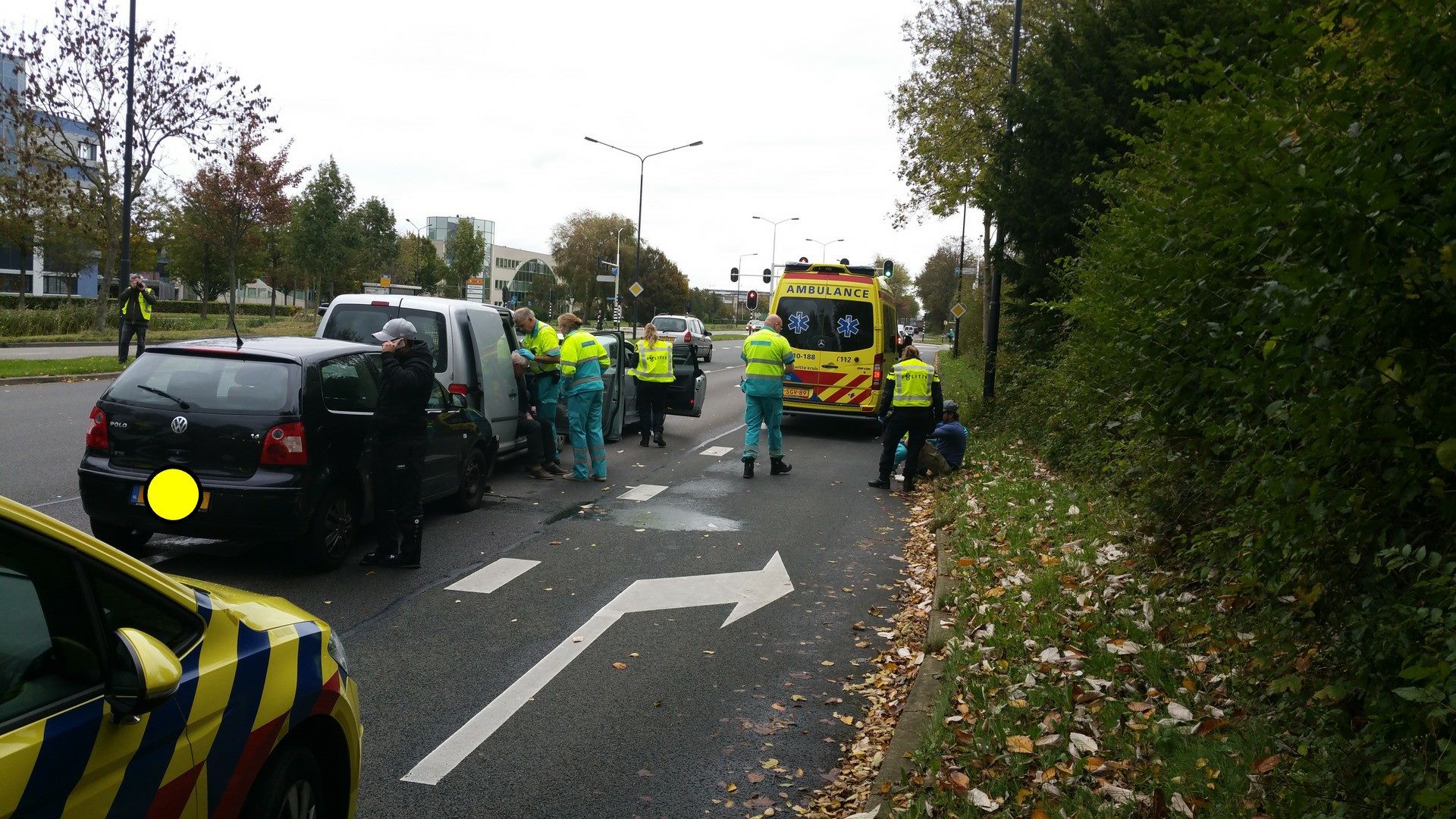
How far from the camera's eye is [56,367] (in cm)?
2139

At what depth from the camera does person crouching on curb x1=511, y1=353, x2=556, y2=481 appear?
12406 millimetres

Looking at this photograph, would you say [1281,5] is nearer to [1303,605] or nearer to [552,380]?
[1303,605]

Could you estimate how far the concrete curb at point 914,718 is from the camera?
458 cm

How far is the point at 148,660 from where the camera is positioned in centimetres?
248

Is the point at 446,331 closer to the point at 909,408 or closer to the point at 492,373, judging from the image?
the point at 492,373

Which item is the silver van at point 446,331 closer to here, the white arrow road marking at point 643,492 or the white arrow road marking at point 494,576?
the white arrow road marking at point 643,492

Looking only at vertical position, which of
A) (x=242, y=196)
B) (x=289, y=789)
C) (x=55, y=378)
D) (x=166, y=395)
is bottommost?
(x=55, y=378)

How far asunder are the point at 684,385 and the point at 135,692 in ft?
49.1

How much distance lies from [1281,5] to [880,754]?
3922 millimetres

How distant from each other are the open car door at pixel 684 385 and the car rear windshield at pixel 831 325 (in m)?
2.11

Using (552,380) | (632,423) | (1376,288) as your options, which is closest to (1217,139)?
(1376,288)

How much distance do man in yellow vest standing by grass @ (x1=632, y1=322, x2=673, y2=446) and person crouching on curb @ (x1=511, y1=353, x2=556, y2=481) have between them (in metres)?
3.37

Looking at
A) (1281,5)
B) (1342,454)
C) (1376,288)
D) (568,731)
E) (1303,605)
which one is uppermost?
(1281,5)

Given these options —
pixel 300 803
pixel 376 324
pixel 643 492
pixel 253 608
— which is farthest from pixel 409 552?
pixel 300 803
